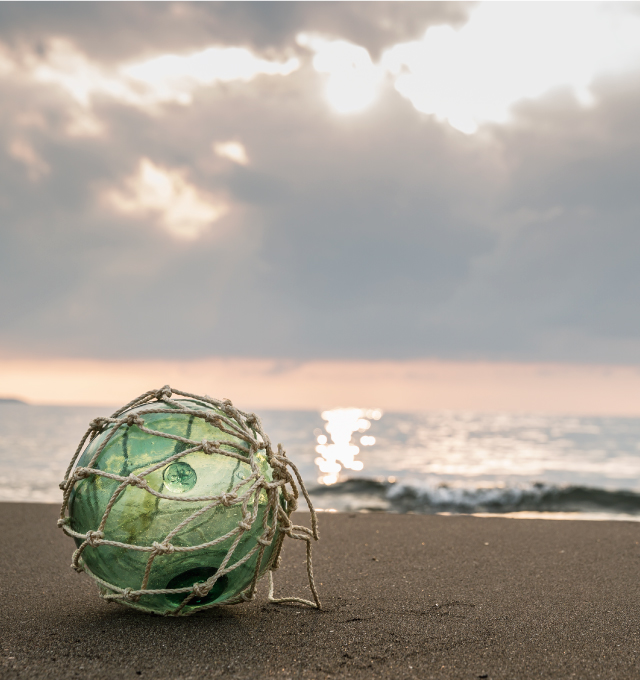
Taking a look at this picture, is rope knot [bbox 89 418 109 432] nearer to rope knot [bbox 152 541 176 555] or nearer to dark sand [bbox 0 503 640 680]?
rope knot [bbox 152 541 176 555]

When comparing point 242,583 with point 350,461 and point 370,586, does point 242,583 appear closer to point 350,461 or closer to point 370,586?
point 370,586

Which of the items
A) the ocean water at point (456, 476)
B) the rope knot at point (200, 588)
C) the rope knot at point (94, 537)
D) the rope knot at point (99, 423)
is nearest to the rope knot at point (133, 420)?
the rope knot at point (99, 423)

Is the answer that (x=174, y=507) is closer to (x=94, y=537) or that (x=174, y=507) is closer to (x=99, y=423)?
(x=94, y=537)

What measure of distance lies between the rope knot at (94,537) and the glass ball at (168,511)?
0.07ft

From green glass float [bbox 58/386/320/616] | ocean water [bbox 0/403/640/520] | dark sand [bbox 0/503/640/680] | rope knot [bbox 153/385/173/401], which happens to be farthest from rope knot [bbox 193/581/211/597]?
ocean water [bbox 0/403/640/520]

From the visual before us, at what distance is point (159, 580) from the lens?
2598 millimetres

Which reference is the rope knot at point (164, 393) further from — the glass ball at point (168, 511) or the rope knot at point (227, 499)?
the rope knot at point (227, 499)

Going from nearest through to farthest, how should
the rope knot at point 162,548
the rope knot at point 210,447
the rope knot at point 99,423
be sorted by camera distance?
the rope knot at point 162,548 → the rope knot at point 210,447 → the rope knot at point 99,423

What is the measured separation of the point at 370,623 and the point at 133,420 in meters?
1.42

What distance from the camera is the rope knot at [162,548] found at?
2.47 m

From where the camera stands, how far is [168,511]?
253cm

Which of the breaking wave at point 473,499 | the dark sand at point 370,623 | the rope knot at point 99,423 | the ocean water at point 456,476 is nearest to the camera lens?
the dark sand at point 370,623

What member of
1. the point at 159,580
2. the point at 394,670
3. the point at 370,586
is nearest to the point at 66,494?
the point at 159,580

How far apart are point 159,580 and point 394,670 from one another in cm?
100
